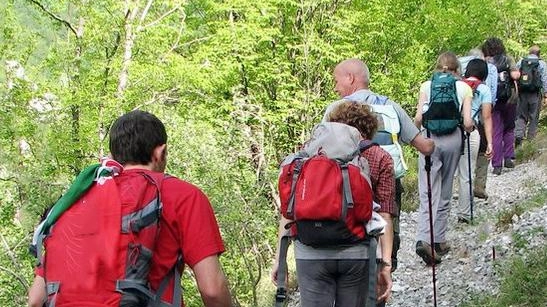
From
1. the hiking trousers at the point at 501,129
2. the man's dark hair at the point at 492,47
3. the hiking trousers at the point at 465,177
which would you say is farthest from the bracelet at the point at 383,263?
the hiking trousers at the point at 501,129

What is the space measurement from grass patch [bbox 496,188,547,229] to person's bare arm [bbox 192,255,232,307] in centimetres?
585

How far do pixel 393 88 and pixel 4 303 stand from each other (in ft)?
37.2

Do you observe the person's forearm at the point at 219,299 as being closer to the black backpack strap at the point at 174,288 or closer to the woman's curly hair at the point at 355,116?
the black backpack strap at the point at 174,288

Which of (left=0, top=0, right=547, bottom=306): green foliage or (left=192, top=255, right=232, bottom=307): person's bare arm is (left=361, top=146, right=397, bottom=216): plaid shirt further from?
(left=0, top=0, right=547, bottom=306): green foliage

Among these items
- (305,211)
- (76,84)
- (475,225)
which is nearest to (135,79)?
(76,84)

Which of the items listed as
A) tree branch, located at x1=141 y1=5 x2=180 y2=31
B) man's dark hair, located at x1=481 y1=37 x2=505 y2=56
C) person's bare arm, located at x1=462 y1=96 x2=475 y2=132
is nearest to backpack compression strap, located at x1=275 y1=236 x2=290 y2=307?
Answer: person's bare arm, located at x1=462 y1=96 x2=475 y2=132

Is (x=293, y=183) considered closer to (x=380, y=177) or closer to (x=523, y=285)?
(x=380, y=177)

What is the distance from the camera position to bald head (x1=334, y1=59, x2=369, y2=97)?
488 centimetres

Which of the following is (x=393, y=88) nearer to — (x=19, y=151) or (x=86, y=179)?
(x=19, y=151)

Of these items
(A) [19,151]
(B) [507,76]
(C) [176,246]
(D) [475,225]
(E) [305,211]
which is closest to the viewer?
(C) [176,246]

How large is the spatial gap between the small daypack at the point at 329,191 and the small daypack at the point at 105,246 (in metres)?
1.26

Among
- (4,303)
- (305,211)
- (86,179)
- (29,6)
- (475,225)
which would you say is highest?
(29,6)

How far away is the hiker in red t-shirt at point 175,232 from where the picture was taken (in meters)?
2.66

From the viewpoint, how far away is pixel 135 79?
16375 millimetres
